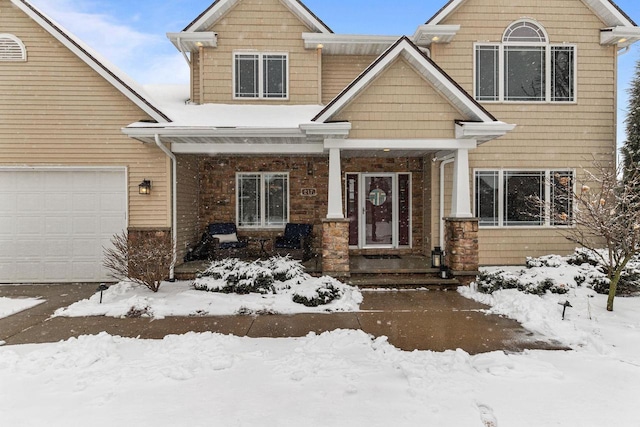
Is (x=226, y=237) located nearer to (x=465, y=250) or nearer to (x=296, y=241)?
(x=296, y=241)

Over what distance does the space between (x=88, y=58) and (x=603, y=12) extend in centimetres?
1252

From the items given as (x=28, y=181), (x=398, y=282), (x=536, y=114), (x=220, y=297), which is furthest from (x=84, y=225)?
(x=536, y=114)

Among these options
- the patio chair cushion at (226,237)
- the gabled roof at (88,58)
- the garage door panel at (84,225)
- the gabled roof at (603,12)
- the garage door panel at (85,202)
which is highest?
the gabled roof at (603,12)

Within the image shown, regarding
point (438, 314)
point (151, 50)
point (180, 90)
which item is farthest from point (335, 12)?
point (438, 314)

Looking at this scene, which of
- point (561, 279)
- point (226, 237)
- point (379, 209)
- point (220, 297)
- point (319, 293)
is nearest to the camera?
point (319, 293)

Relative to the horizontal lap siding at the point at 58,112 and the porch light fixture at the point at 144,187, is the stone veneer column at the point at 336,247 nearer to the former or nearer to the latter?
the porch light fixture at the point at 144,187

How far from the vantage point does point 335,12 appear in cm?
9675

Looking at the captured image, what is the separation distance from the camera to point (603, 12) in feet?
31.8

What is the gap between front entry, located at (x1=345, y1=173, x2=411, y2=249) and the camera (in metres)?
10.8

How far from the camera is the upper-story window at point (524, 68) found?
32.0 ft

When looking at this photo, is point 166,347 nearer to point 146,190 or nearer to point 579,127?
point 146,190

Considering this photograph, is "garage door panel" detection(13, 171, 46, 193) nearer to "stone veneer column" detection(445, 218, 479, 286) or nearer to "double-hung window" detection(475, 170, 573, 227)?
"stone veneer column" detection(445, 218, 479, 286)

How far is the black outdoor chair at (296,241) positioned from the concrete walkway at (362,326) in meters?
3.28

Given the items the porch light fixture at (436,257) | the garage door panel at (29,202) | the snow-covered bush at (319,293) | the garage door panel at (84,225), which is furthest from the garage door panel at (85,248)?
the porch light fixture at (436,257)
